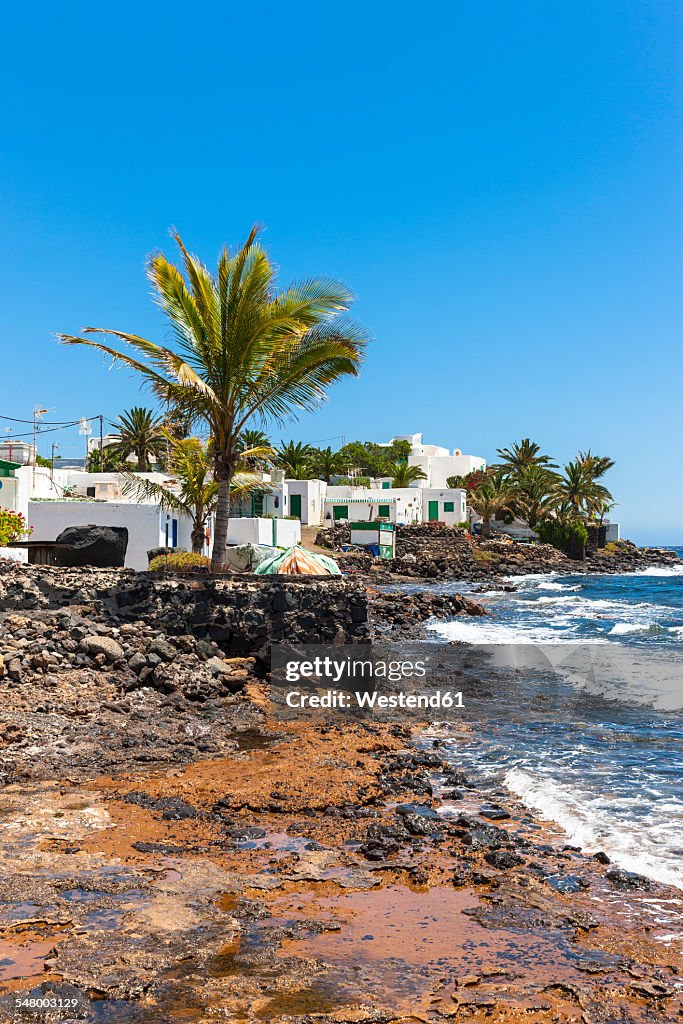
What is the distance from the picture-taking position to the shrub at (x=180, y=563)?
21.2 metres

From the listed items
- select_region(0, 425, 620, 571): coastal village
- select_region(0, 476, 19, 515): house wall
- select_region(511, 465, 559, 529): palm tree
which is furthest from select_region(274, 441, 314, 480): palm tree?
select_region(0, 476, 19, 515): house wall

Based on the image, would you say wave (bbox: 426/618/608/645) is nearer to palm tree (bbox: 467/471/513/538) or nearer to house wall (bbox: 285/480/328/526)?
house wall (bbox: 285/480/328/526)

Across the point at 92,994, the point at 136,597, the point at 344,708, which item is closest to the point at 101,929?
the point at 92,994

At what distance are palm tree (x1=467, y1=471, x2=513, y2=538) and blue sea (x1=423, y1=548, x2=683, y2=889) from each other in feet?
153

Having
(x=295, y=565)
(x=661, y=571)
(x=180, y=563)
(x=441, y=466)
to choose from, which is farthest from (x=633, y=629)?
(x=441, y=466)

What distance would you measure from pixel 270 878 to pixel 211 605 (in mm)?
9067

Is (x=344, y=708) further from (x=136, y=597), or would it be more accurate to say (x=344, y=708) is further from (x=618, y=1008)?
(x=618, y=1008)

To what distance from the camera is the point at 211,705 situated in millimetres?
11602

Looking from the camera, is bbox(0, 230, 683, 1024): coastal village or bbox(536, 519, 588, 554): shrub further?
bbox(536, 519, 588, 554): shrub

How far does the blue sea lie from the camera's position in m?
7.71

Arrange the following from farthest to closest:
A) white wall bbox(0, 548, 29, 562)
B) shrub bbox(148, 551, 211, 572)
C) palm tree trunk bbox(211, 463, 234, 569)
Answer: shrub bbox(148, 551, 211, 572) < white wall bbox(0, 548, 29, 562) < palm tree trunk bbox(211, 463, 234, 569)

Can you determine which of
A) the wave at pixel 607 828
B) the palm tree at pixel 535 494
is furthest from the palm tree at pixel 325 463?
the wave at pixel 607 828

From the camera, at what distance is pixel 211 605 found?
14883 mm

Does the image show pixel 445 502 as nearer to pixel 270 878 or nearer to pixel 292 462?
pixel 292 462
